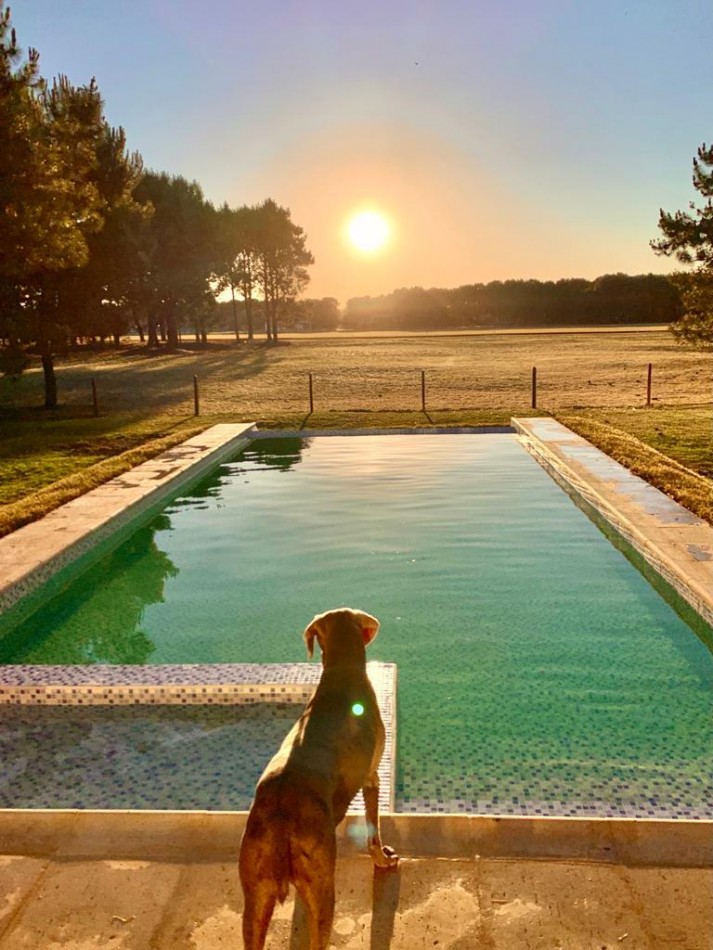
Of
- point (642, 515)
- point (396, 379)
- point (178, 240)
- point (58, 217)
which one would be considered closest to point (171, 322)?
point (178, 240)

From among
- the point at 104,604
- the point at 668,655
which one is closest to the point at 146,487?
the point at 104,604

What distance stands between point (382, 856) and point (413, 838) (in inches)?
10.4

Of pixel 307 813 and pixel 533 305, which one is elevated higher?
pixel 533 305

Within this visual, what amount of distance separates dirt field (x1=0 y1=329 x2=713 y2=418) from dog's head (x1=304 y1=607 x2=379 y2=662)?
1738 centimetres

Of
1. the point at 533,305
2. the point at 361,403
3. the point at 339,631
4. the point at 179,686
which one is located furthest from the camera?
the point at 533,305

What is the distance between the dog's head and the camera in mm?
3184

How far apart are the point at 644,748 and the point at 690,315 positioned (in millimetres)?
13010

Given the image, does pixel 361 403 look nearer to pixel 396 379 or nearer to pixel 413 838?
pixel 396 379

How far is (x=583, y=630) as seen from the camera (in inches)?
276

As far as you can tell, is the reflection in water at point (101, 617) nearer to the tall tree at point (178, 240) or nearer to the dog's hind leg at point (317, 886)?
the dog's hind leg at point (317, 886)

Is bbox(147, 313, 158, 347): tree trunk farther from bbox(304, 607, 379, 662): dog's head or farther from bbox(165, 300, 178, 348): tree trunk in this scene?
bbox(304, 607, 379, 662): dog's head

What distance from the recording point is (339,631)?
3.21 m

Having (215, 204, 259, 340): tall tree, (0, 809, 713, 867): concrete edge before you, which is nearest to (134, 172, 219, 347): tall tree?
(215, 204, 259, 340): tall tree

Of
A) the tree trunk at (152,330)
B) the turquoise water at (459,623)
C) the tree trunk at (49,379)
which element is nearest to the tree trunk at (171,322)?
the tree trunk at (152,330)
